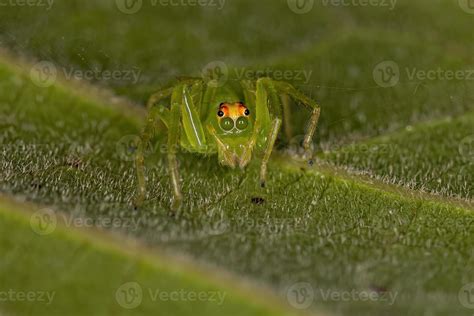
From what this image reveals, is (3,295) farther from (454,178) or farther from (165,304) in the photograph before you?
(454,178)

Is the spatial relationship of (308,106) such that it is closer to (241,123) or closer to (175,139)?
(241,123)

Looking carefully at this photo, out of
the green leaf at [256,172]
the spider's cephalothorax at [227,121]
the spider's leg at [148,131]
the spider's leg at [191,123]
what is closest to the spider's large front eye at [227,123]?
the spider's cephalothorax at [227,121]

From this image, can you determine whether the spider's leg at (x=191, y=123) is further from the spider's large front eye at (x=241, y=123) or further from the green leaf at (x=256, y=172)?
the spider's large front eye at (x=241, y=123)

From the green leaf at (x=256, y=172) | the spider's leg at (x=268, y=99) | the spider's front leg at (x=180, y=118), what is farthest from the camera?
the spider's leg at (x=268, y=99)

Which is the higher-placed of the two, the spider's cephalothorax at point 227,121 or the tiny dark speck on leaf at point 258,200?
the spider's cephalothorax at point 227,121

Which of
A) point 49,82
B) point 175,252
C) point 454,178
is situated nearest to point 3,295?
point 175,252

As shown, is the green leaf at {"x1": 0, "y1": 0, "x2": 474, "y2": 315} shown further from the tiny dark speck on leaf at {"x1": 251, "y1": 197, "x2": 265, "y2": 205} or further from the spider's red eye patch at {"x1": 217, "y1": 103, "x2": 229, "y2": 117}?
the spider's red eye patch at {"x1": 217, "y1": 103, "x2": 229, "y2": 117}

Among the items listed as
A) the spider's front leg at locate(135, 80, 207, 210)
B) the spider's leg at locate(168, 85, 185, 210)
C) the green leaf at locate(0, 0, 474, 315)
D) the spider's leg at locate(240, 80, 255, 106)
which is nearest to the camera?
the green leaf at locate(0, 0, 474, 315)

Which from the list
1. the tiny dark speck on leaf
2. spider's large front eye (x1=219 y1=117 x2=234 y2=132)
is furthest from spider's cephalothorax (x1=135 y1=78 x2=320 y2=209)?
the tiny dark speck on leaf
